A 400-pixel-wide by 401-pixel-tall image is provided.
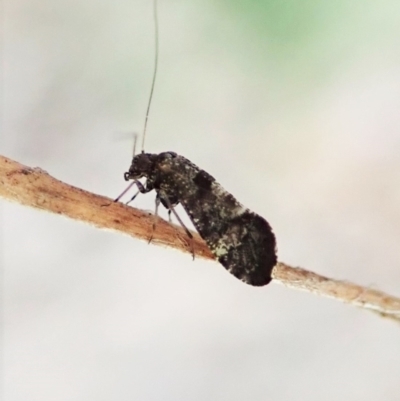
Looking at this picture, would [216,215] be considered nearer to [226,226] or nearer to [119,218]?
[226,226]

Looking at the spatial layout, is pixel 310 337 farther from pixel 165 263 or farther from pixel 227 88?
pixel 227 88

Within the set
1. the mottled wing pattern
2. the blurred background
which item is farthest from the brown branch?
the blurred background

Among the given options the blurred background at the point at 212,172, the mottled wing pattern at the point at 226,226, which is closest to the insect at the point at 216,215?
the mottled wing pattern at the point at 226,226

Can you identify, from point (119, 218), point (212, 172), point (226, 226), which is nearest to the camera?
point (119, 218)

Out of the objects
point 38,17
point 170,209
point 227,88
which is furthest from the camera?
point 227,88

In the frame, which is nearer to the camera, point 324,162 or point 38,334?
point 38,334

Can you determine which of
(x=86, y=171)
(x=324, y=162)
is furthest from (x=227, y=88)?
(x=86, y=171)

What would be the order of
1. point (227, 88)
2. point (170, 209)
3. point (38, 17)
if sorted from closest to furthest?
point (170, 209) < point (38, 17) < point (227, 88)

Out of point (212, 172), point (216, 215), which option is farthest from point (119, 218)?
point (212, 172)
